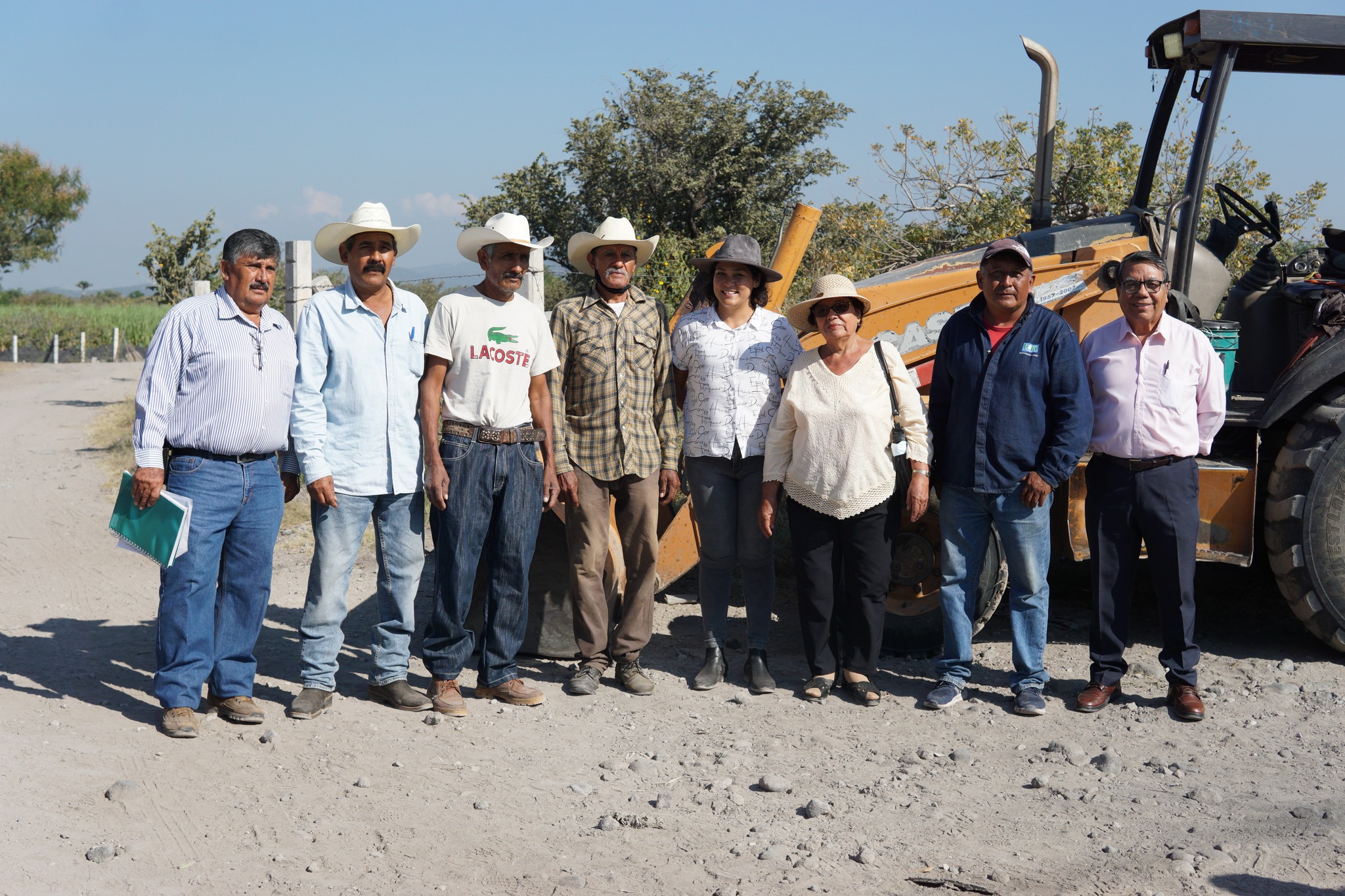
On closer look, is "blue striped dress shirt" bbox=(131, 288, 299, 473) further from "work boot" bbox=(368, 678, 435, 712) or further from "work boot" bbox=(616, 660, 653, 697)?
"work boot" bbox=(616, 660, 653, 697)

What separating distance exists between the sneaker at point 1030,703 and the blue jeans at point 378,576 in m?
2.53

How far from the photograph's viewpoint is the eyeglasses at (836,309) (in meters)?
4.92

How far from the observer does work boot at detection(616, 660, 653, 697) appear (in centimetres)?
517

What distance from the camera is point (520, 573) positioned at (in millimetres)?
4977

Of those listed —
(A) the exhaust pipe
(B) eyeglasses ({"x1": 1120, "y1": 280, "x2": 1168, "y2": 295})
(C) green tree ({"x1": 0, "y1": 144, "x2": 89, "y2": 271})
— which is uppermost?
(C) green tree ({"x1": 0, "y1": 144, "x2": 89, "y2": 271})

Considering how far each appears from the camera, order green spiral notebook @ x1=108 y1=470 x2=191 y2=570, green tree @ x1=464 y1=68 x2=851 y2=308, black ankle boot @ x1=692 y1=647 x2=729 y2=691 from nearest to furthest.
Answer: green spiral notebook @ x1=108 y1=470 x2=191 y2=570
black ankle boot @ x1=692 y1=647 x2=729 y2=691
green tree @ x1=464 y1=68 x2=851 y2=308

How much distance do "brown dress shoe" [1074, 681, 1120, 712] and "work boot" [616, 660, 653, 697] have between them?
1.82m

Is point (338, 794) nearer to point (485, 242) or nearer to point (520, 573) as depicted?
point (520, 573)

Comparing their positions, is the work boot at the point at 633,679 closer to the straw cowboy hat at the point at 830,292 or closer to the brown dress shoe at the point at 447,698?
the brown dress shoe at the point at 447,698

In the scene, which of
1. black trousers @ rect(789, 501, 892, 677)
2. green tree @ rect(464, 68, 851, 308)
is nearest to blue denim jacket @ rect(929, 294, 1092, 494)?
black trousers @ rect(789, 501, 892, 677)

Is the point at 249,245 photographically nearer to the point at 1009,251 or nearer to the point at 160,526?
the point at 160,526

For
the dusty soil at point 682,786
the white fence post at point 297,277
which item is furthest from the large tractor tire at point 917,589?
the white fence post at point 297,277

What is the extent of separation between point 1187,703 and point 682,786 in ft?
7.16

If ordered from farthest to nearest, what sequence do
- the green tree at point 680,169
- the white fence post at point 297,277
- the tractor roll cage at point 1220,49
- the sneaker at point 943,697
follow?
1. the green tree at point 680,169
2. the white fence post at point 297,277
3. the tractor roll cage at point 1220,49
4. the sneaker at point 943,697
